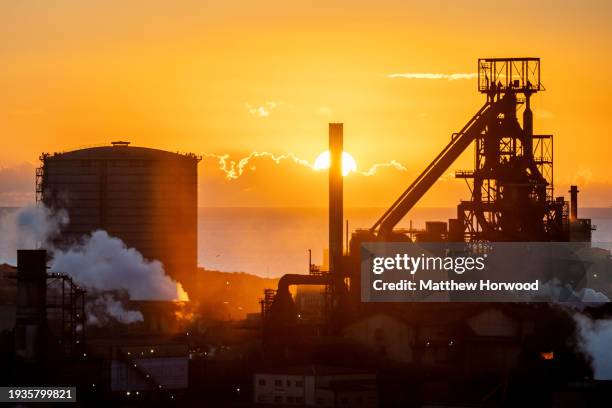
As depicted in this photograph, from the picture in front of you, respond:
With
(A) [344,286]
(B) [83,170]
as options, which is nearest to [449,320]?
(A) [344,286]

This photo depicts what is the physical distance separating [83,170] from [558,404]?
36257 mm

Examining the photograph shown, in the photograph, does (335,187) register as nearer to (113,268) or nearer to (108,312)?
(113,268)

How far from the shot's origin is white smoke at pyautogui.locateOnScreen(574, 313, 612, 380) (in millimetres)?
63062

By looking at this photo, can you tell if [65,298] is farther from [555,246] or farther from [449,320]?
[555,246]

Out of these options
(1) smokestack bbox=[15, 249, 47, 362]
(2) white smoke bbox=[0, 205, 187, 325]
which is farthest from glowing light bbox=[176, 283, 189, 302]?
(1) smokestack bbox=[15, 249, 47, 362]

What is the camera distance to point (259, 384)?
62844 mm

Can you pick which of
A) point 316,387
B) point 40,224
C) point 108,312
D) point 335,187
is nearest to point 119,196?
point 40,224

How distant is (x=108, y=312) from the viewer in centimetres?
7681

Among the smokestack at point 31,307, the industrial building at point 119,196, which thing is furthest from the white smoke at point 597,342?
the industrial building at point 119,196

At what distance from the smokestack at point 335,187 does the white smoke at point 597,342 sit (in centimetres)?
1738

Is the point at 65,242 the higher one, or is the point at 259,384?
the point at 65,242

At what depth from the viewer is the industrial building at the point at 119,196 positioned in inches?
3300

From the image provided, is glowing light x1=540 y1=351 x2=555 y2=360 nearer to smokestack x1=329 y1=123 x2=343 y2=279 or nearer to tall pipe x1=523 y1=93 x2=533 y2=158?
tall pipe x1=523 y1=93 x2=533 y2=158

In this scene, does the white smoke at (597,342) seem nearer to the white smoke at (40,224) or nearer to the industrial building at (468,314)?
the industrial building at (468,314)
